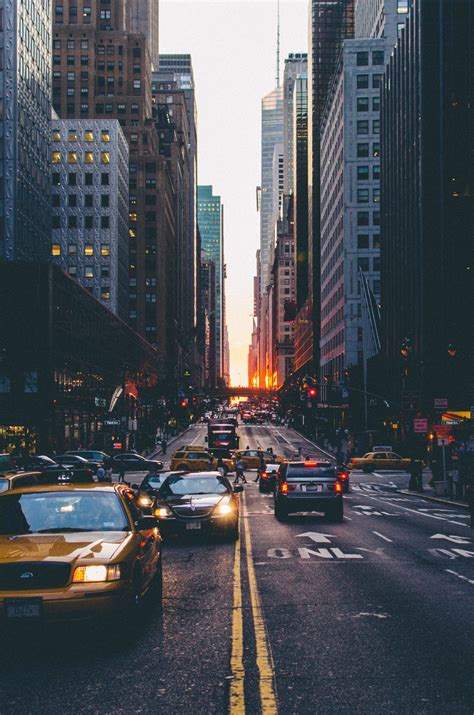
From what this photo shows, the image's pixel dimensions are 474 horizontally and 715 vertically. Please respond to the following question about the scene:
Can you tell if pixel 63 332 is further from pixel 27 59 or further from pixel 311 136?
pixel 311 136

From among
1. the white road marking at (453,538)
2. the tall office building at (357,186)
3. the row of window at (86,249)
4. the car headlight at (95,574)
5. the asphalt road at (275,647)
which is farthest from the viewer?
the row of window at (86,249)

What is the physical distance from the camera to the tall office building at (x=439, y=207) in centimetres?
6794

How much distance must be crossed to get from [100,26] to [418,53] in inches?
4107

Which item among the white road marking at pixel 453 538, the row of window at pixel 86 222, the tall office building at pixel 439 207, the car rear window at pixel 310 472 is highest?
the row of window at pixel 86 222

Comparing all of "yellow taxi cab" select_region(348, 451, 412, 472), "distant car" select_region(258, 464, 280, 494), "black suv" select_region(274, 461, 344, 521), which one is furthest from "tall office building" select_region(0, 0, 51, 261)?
"black suv" select_region(274, 461, 344, 521)

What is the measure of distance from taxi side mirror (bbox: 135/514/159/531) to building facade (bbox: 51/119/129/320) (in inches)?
4591

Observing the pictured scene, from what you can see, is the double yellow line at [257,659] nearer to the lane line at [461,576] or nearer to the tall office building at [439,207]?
the lane line at [461,576]

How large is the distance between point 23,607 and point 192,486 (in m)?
11.4

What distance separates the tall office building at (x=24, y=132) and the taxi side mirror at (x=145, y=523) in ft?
226

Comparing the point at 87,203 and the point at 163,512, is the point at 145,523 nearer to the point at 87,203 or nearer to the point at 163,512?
the point at 163,512

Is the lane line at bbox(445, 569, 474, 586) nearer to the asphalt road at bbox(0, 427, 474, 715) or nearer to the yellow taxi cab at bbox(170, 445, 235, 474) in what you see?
the asphalt road at bbox(0, 427, 474, 715)

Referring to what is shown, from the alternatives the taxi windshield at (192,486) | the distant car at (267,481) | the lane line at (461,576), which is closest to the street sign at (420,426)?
the distant car at (267,481)

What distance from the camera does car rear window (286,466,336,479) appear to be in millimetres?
24422

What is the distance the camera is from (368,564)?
1543 cm
